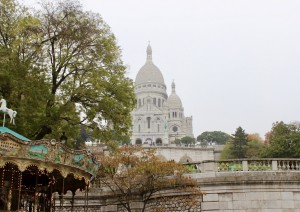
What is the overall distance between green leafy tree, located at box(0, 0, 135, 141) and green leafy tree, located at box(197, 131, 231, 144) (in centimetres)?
12599

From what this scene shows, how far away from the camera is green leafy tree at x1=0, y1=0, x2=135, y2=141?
91.9 ft

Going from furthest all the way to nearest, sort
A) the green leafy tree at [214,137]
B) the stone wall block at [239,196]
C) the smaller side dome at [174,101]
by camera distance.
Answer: the smaller side dome at [174,101]
the green leafy tree at [214,137]
the stone wall block at [239,196]

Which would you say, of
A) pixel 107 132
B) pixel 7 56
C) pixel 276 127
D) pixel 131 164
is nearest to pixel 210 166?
pixel 131 164

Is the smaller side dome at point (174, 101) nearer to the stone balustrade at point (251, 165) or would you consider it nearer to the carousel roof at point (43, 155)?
the stone balustrade at point (251, 165)

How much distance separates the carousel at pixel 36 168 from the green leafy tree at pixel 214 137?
438ft

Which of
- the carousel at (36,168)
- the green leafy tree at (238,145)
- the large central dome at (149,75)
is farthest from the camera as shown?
the large central dome at (149,75)

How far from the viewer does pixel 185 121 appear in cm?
18388

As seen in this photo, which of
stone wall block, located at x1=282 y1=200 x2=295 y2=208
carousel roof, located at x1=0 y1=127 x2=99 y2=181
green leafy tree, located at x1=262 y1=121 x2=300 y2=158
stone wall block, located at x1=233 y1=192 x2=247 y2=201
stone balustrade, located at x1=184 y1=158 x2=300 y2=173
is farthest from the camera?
green leafy tree, located at x1=262 y1=121 x2=300 y2=158

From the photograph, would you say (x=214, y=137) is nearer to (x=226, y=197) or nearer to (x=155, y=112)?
(x=155, y=112)

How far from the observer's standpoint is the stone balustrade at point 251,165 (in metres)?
26.7

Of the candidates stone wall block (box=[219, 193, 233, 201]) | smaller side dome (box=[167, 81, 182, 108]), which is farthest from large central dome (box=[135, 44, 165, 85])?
stone wall block (box=[219, 193, 233, 201])

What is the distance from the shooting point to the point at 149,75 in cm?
17438

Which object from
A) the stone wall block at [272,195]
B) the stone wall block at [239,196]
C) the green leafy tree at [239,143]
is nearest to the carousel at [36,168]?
the stone wall block at [239,196]

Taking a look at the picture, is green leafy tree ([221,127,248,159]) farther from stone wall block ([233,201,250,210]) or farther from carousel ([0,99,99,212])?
carousel ([0,99,99,212])
